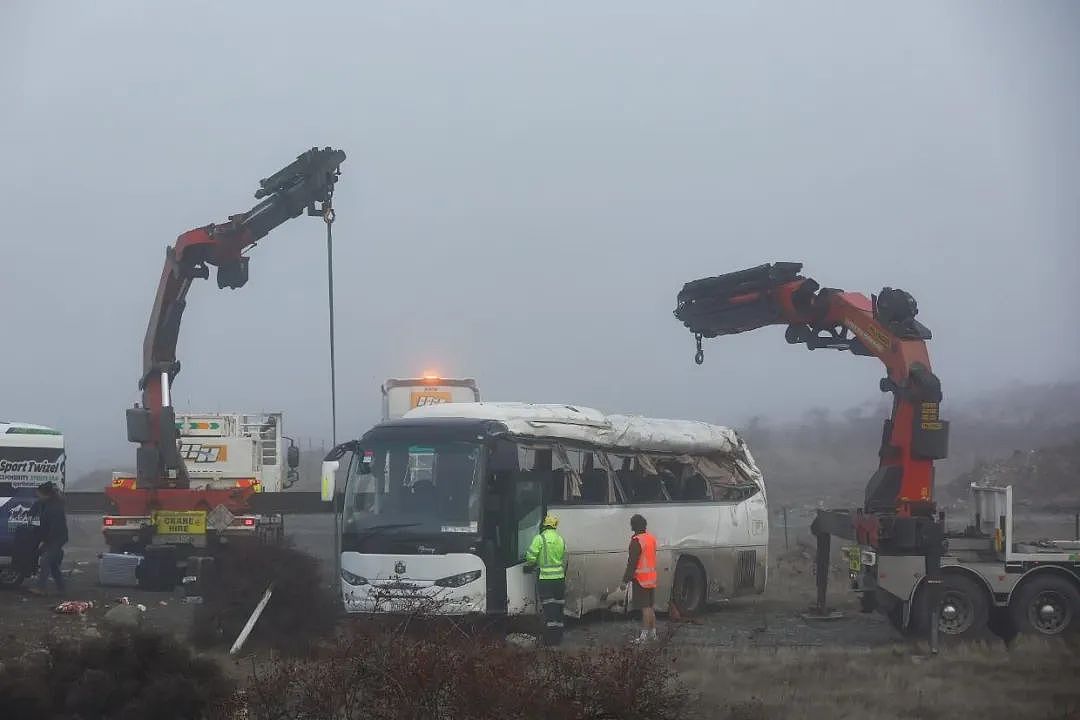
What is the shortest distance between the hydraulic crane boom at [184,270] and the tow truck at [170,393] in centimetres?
2

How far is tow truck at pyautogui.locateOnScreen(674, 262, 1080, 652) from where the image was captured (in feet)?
54.7

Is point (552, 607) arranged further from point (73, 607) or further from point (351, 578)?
point (73, 607)

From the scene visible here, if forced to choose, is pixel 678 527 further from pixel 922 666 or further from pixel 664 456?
pixel 922 666

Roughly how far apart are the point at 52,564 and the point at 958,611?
522 inches

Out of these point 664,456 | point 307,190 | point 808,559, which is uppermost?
point 307,190

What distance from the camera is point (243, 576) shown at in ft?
50.8

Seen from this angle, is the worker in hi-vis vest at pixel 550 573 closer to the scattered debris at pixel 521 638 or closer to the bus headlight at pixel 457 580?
the scattered debris at pixel 521 638

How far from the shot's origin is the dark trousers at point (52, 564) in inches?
824

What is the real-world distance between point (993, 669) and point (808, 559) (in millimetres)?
17074

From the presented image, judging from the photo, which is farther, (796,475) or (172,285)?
(796,475)

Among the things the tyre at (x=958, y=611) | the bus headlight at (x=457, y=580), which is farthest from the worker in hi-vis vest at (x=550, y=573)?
the tyre at (x=958, y=611)

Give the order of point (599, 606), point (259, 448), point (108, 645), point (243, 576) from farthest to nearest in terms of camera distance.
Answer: point (259, 448)
point (599, 606)
point (243, 576)
point (108, 645)

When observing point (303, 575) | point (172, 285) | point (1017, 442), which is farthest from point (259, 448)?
point (1017, 442)

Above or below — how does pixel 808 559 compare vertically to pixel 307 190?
below
